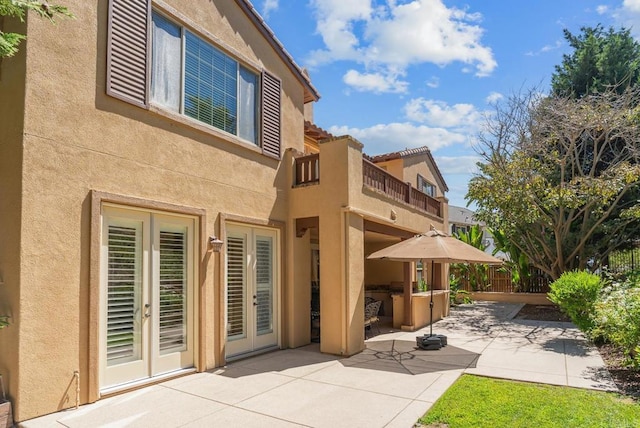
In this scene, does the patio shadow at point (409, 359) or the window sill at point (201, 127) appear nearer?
the window sill at point (201, 127)

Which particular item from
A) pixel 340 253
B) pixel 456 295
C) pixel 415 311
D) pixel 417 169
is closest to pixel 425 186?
pixel 417 169

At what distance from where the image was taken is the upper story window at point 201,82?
27.6 feet

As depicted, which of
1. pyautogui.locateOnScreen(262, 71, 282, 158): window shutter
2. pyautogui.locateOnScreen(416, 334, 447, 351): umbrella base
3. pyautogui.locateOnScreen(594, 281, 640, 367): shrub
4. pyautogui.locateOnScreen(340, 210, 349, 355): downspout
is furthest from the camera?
pyautogui.locateOnScreen(416, 334, 447, 351): umbrella base

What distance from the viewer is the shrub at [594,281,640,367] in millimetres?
7980

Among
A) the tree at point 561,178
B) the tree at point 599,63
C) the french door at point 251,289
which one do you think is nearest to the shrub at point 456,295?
the tree at point 561,178

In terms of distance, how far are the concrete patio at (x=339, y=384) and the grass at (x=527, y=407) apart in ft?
1.17

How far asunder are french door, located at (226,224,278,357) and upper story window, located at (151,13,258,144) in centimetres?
254

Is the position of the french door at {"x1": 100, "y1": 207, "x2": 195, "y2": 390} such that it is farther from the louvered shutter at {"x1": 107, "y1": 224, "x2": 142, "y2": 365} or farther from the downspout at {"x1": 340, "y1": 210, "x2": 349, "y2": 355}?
the downspout at {"x1": 340, "y1": 210, "x2": 349, "y2": 355}

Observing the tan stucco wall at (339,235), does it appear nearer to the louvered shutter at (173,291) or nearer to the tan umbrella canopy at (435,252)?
the tan umbrella canopy at (435,252)

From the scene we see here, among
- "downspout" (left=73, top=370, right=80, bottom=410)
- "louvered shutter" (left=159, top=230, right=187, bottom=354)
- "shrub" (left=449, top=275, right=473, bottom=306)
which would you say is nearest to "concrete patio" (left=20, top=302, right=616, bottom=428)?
"downspout" (left=73, top=370, right=80, bottom=410)

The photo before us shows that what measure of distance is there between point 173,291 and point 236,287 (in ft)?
6.14

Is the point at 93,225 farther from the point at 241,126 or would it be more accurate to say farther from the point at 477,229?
the point at 477,229

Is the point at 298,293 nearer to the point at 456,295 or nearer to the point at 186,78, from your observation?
the point at 186,78

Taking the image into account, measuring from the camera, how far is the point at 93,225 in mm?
6910
